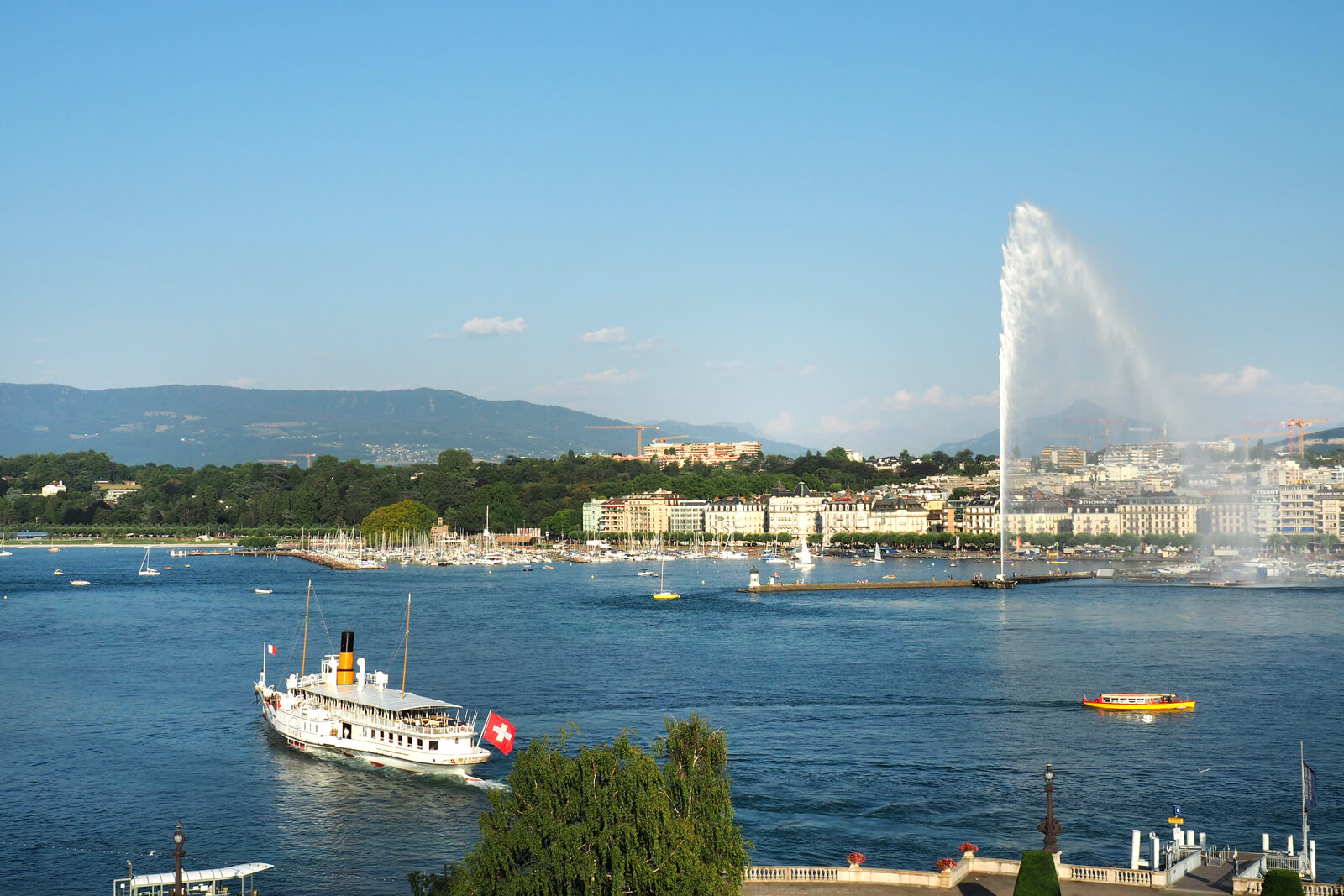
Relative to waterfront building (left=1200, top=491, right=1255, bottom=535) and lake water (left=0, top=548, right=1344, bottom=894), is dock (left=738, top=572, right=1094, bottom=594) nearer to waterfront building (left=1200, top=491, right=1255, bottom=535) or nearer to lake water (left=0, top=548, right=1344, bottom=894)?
lake water (left=0, top=548, right=1344, bottom=894)

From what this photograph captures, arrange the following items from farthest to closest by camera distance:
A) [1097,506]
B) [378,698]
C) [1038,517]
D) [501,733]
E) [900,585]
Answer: [1097,506] < [1038,517] < [900,585] < [378,698] < [501,733]

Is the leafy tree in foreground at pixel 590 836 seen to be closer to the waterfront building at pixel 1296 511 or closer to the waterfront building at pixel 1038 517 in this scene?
the waterfront building at pixel 1038 517

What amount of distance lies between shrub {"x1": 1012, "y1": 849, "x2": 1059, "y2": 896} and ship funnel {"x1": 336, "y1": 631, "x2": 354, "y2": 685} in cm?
2168

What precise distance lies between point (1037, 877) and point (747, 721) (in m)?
19.4

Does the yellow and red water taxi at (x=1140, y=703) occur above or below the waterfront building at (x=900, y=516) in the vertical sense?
below

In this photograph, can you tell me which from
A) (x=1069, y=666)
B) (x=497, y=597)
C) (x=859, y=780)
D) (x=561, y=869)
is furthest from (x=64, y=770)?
(x=497, y=597)

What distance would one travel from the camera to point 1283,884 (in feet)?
46.0

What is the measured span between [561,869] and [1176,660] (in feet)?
121

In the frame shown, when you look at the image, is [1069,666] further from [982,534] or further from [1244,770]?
[982,534]

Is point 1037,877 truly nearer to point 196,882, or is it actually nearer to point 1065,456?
point 196,882

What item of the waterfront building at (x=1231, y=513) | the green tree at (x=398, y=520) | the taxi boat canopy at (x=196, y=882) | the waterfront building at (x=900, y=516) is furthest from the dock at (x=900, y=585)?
the green tree at (x=398, y=520)

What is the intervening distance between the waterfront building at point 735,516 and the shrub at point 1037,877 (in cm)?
13866

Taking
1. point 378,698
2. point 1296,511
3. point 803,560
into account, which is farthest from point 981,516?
point 378,698

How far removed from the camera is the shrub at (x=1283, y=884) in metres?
14.0
